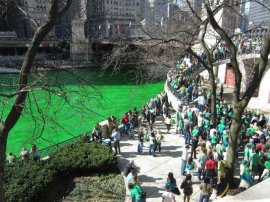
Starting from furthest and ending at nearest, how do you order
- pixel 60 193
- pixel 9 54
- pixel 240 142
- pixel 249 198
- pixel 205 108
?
pixel 9 54
pixel 205 108
pixel 240 142
pixel 60 193
pixel 249 198

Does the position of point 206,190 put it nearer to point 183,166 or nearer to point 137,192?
point 137,192

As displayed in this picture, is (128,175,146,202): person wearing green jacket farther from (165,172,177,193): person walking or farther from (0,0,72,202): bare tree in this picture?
(0,0,72,202): bare tree

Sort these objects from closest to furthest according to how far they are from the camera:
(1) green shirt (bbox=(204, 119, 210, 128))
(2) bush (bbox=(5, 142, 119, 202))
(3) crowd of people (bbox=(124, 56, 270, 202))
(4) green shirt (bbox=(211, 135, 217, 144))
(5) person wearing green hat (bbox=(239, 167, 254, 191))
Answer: (3) crowd of people (bbox=(124, 56, 270, 202))
(5) person wearing green hat (bbox=(239, 167, 254, 191))
(2) bush (bbox=(5, 142, 119, 202))
(4) green shirt (bbox=(211, 135, 217, 144))
(1) green shirt (bbox=(204, 119, 210, 128))

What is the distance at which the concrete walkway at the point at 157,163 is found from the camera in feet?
32.5

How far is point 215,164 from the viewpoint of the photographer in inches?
357

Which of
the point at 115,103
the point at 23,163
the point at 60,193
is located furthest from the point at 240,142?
the point at 115,103

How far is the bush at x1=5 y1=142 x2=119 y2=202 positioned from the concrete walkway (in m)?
1.10

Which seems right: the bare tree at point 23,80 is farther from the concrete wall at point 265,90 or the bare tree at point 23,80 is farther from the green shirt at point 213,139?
the concrete wall at point 265,90

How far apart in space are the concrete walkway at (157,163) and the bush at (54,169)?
1.10m

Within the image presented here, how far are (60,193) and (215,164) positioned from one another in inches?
204

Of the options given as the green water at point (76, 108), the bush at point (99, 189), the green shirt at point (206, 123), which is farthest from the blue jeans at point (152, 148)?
the green shirt at point (206, 123)

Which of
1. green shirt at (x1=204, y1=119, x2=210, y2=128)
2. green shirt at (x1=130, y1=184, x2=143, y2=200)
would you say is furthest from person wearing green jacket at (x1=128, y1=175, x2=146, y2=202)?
green shirt at (x1=204, y1=119, x2=210, y2=128)

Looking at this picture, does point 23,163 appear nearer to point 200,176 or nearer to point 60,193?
point 60,193

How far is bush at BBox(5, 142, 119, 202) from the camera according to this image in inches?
348
